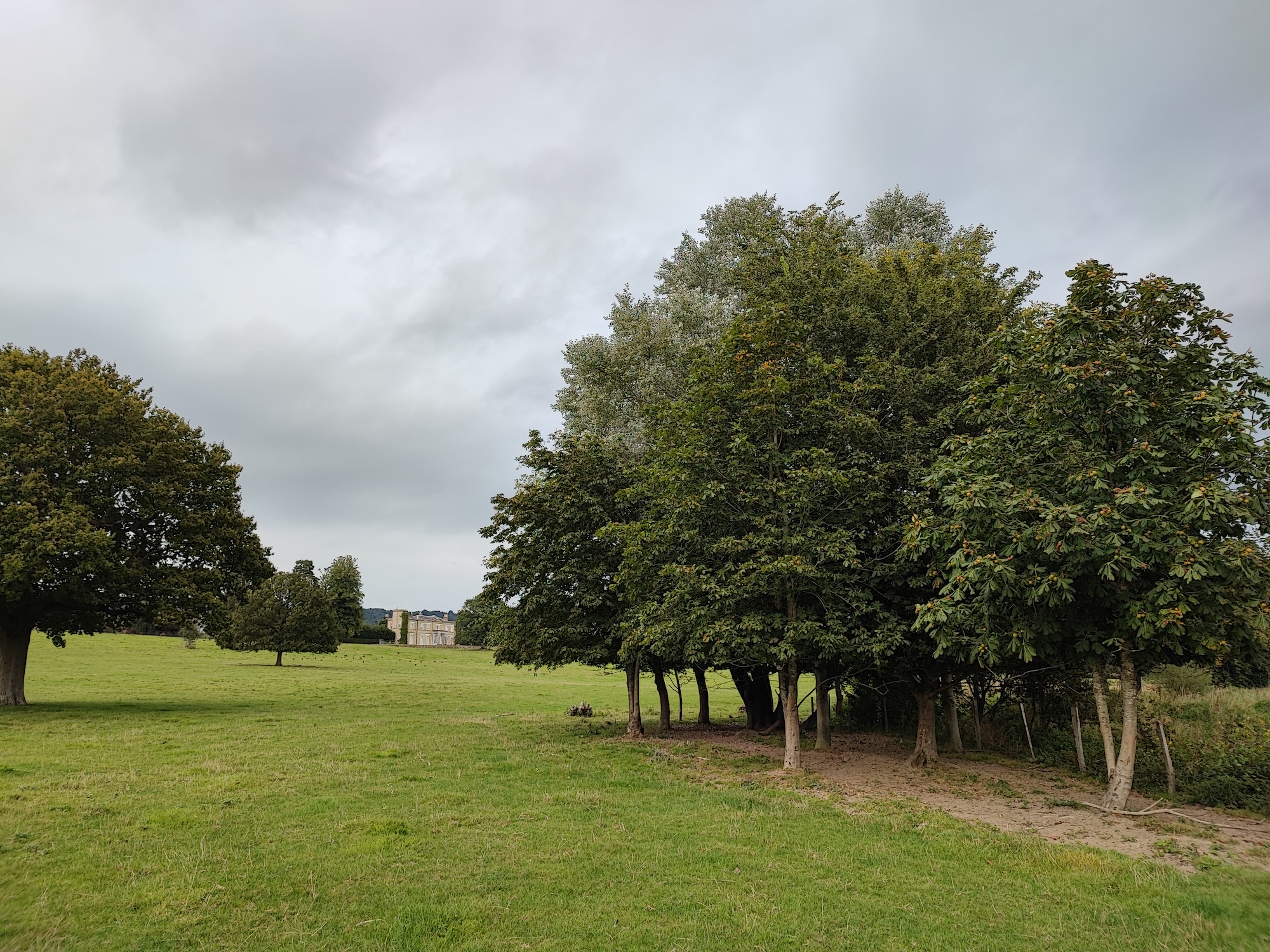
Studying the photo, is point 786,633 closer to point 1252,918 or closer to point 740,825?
point 740,825

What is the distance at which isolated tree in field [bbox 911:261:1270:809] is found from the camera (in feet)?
38.7

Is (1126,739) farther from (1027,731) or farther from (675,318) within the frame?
(675,318)

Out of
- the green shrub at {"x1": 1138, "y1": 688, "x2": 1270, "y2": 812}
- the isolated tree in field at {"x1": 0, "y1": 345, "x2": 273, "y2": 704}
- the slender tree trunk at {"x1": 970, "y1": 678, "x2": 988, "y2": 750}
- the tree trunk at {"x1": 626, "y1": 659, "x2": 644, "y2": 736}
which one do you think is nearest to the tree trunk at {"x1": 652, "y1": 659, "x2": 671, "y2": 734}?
the tree trunk at {"x1": 626, "y1": 659, "x2": 644, "y2": 736}

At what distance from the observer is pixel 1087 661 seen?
14.6 m

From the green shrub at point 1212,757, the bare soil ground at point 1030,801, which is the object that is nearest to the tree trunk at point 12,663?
the bare soil ground at point 1030,801

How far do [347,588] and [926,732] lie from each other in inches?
4556

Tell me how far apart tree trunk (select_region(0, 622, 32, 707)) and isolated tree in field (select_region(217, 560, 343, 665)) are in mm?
38493

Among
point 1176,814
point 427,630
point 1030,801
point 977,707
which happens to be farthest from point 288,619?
point 427,630

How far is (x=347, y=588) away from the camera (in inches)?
4737

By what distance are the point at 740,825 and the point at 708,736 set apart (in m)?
14.6

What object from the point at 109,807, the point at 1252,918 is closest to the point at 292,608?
the point at 109,807

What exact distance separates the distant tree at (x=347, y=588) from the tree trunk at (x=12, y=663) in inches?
3407

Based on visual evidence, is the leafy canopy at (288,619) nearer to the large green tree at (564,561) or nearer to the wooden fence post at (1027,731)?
the large green tree at (564,561)

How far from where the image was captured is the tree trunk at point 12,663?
90.1ft
